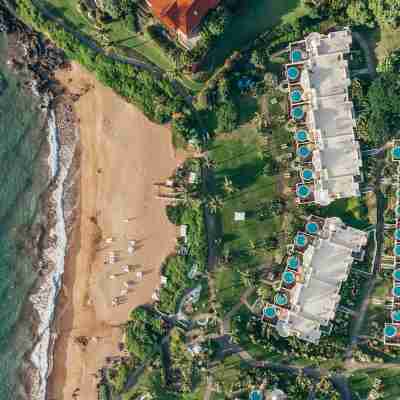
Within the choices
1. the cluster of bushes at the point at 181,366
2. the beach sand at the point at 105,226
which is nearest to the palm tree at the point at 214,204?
the beach sand at the point at 105,226

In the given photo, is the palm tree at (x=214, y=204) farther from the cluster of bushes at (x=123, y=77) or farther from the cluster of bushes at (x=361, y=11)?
the cluster of bushes at (x=361, y=11)

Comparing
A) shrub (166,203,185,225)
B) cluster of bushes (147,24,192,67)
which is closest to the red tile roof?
cluster of bushes (147,24,192,67)

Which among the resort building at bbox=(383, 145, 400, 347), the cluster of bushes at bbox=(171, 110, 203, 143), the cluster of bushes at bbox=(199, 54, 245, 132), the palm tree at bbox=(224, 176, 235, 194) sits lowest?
the resort building at bbox=(383, 145, 400, 347)

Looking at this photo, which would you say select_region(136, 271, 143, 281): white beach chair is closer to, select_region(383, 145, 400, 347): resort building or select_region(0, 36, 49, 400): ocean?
select_region(0, 36, 49, 400): ocean

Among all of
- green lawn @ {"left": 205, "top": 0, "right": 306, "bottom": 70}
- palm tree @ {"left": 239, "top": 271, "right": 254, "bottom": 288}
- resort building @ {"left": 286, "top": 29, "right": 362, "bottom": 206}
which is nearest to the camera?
resort building @ {"left": 286, "top": 29, "right": 362, "bottom": 206}

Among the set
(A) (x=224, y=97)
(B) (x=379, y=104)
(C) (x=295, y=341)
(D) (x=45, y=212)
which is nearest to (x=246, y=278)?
(C) (x=295, y=341)

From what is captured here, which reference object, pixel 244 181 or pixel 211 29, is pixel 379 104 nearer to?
pixel 244 181

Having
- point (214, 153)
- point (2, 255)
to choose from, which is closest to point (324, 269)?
point (214, 153)
